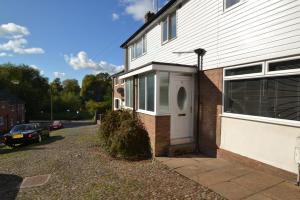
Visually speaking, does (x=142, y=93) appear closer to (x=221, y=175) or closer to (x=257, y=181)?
(x=221, y=175)

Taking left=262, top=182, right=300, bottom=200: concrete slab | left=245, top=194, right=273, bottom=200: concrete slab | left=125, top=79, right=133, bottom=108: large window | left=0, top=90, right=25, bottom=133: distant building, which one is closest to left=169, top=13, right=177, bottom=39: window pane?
left=125, top=79, right=133, bottom=108: large window

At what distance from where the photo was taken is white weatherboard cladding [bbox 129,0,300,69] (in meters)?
4.91

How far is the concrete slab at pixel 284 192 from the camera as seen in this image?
4.18 metres

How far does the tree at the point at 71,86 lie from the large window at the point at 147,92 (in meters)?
77.6

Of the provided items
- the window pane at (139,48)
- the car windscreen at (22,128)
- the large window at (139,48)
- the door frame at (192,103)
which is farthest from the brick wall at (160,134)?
the car windscreen at (22,128)

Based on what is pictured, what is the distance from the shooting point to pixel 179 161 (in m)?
6.70

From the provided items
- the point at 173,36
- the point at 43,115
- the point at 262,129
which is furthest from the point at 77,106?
the point at 262,129

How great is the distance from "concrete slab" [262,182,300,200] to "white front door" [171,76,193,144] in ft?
11.6

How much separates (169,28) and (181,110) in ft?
14.5

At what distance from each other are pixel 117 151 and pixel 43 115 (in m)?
56.9

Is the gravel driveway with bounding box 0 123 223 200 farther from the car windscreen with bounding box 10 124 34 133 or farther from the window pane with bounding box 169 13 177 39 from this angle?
the car windscreen with bounding box 10 124 34 133

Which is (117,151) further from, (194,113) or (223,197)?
(223,197)

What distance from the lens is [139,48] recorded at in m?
14.6

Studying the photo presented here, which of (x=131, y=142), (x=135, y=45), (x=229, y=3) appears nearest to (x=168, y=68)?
(x=229, y=3)
